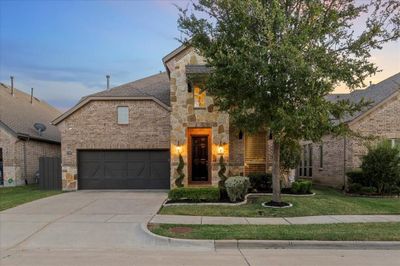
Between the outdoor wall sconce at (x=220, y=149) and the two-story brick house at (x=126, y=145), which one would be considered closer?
the outdoor wall sconce at (x=220, y=149)

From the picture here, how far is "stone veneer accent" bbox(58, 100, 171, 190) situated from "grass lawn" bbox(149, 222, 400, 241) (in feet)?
32.1

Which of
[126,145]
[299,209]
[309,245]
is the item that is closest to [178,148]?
[126,145]

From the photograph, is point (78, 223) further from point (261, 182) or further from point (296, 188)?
point (296, 188)

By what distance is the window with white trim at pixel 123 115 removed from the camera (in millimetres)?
19484

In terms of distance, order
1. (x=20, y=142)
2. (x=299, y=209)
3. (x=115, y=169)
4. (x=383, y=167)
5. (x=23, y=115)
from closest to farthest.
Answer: (x=299, y=209), (x=383, y=167), (x=115, y=169), (x=20, y=142), (x=23, y=115)

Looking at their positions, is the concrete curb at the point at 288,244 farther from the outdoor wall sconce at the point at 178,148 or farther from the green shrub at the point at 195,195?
the outdoor wall sconce at the point at 178,148

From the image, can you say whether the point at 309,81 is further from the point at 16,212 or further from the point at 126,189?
the point at 126,189

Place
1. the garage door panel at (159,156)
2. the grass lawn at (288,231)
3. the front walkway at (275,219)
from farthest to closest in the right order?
the garage door panel at (159,156), the front walkway at (275,219), the grass lawn at (288,231)

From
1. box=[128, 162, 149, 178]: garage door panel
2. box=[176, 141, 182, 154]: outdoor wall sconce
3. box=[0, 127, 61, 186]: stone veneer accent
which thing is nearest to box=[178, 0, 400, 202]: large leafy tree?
box=[176, 141, 182, 154]: outdoor wall sconce

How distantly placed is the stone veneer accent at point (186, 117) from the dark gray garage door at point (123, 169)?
2.07 meters

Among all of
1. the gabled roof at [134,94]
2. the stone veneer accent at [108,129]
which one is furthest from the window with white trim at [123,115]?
the gabled roof at [134,94]

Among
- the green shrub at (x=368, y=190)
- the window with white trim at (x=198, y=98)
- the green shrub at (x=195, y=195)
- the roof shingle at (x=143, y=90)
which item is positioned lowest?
the green shrub at (x=368, y=190)

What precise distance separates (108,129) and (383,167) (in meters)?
13.6

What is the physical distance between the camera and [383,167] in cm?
1661
